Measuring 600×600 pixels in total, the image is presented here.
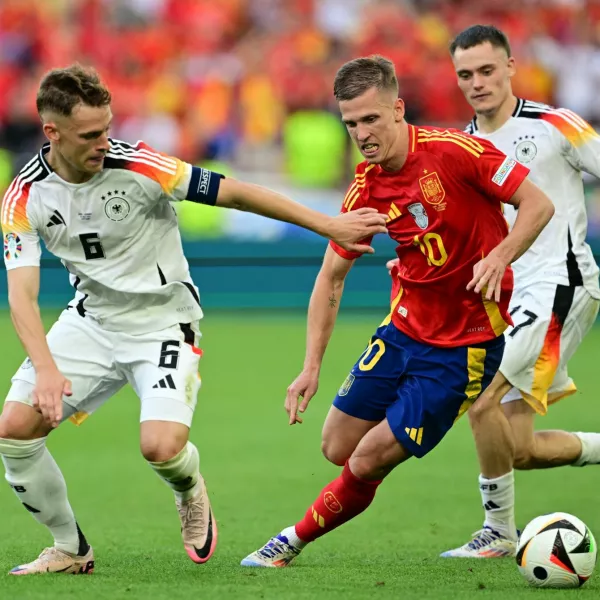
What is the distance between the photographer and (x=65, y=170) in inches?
234

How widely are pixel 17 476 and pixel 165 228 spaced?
54.2 inches

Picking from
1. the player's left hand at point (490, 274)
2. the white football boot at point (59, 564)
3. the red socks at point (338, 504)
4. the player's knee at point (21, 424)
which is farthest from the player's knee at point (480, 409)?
the player's knee at point (21, 424)

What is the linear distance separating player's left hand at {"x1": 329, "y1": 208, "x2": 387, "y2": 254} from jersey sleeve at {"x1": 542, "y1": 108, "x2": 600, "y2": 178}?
5.87ft

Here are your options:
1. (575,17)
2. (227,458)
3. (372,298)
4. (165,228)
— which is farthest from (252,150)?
(165,228)

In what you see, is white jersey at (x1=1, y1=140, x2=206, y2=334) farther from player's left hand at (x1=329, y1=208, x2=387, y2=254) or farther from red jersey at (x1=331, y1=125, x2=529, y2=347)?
red jersey at (x1=331, y1=125, x2=529, y2=347)

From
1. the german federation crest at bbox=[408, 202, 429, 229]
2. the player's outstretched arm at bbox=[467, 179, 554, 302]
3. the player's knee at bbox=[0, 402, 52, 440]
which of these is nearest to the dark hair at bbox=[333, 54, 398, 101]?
the german federation crest at bbox=[408, 202, 429, 229]

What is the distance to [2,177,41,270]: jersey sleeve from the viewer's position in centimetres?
580

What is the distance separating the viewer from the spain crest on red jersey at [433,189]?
594 cm

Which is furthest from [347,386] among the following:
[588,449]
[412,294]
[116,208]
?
[588,449]

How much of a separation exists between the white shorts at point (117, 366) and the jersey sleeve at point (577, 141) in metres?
2.36

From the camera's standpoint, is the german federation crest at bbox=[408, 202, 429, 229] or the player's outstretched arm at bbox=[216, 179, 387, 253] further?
the german federation crest at bbox=[408, 202, 429, 229]

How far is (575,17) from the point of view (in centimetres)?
1977

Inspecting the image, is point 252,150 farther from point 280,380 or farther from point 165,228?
point 165,228

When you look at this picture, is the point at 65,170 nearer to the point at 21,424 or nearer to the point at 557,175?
the point at 21,424
